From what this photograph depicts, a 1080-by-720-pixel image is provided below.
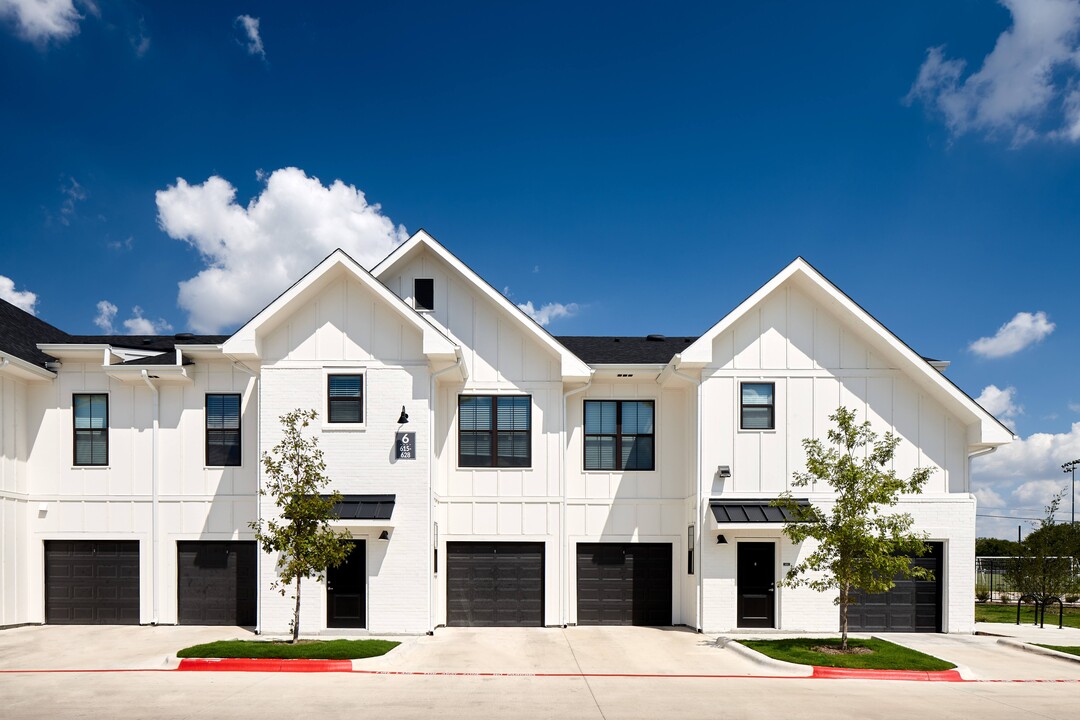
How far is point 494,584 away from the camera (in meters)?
20.5

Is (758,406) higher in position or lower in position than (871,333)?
lower

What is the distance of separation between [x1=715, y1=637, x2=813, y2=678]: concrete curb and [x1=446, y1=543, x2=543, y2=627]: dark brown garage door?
5.17 meters

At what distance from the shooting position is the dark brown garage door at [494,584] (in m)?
20.4

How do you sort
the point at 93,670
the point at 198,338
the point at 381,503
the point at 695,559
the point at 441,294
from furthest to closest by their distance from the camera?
the point at 198,338, the point at 441,294, the point at 695,559, the point at 381,503, the point at 93,670

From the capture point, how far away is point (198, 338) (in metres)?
23.5

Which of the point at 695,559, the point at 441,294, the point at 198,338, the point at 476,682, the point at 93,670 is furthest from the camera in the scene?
the point at 198,338

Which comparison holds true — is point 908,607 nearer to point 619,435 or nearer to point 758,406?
point 758,406

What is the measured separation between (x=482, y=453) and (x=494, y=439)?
47cm

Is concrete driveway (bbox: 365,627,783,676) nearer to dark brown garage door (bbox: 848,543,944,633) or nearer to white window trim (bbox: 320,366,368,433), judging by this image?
dark brown garage door (bbox: 848,543,944,633)

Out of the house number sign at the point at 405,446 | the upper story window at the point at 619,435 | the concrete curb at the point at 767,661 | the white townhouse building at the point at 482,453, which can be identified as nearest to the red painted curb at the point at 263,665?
the white townhouse building at the point at 482,453

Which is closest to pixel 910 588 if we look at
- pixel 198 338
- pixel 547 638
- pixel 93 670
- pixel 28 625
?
pixel 547 638

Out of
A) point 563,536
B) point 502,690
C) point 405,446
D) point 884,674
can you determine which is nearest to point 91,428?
point 405,446

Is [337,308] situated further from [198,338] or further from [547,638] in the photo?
[547,638]

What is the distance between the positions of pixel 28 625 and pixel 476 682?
13.4 meters
